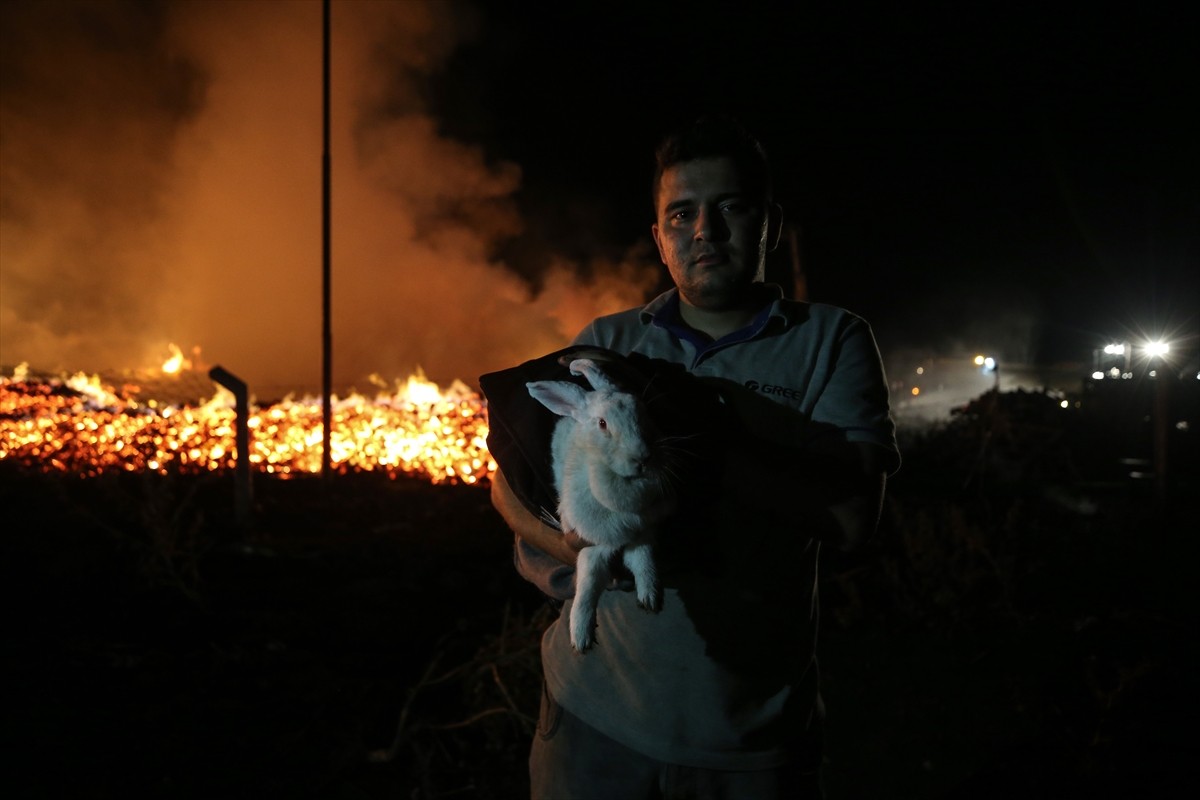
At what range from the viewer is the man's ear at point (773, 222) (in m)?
2.12

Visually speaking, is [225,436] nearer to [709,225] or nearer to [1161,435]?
[709,225]

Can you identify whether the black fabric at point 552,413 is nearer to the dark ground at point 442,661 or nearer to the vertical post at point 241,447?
the dark ground at point 442,661

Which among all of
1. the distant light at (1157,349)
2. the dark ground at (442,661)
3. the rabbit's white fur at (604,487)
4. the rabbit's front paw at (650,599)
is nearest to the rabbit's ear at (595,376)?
the rabbit's white fur at (604,487)

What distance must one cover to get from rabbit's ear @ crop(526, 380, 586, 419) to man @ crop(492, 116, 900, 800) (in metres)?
0.27

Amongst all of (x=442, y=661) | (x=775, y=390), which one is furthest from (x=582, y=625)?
(x=442, y=661)

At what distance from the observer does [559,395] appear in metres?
1.75

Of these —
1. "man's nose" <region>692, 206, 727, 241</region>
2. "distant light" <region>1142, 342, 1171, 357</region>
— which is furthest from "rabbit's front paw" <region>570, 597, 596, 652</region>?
"distant light" <region>1142, 342, 1171, 357</region>

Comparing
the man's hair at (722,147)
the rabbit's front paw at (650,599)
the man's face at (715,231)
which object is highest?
the man's hair at (722,147)

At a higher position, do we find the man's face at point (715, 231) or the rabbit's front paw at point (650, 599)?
the man's face at point (715, 231)

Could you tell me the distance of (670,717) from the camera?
1.85 meters

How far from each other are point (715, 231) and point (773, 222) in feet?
1.01

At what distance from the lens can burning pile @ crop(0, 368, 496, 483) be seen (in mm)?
10211

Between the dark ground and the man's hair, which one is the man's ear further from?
the dark ground

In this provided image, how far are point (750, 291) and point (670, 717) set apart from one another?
1.15 metres
